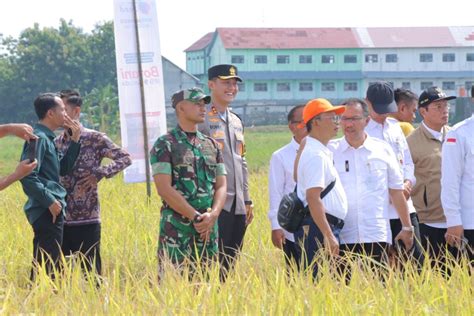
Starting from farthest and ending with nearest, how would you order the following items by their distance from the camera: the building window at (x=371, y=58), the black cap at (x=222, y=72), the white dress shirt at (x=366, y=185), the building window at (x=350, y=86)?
1. the building window at (x=350, y=86)
2. the building window at (x=371, y=58)
3. the black cap at (x=222, y=72)
4. the white dress shirt at (x=366, y=185)

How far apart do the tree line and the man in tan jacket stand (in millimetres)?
68162

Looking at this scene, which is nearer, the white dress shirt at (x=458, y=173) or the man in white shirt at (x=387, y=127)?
the white dress shirt at (x=458, y=173)

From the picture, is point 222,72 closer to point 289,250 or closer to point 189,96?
point 189,96

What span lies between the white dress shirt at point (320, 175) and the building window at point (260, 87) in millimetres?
75742

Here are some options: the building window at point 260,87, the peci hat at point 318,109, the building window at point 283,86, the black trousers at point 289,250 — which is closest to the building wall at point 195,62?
the building window at point 260,87

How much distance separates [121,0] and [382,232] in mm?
9823

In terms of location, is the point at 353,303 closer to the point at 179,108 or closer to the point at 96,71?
the point at 179,108

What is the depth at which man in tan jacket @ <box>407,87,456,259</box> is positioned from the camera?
7660mm

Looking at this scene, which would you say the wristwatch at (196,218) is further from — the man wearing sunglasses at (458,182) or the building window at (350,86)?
the building window at (350,86)

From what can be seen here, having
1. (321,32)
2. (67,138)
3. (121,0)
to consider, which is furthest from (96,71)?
(67,138)

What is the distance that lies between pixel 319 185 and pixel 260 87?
251 ft

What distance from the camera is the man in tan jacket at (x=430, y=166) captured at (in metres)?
7.66

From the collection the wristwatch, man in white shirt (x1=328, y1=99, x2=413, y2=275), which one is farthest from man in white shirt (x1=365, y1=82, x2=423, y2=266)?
the wristwatch

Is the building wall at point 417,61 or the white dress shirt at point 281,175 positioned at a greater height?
the building wall at point 417,61
